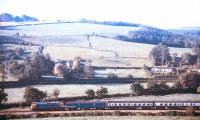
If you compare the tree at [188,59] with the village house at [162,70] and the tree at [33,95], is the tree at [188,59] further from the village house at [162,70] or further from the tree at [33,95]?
the tree at [33,95]

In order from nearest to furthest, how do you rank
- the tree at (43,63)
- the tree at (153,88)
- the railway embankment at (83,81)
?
1. the tree at (153,88)
2. the railway embankment at (83,81)
3. the tree at (43,63)

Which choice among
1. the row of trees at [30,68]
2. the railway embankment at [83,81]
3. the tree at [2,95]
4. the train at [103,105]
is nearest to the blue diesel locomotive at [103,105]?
the train at [103,105]

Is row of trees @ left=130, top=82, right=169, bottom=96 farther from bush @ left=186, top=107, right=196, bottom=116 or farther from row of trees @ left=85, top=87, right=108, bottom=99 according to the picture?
bush @ left=186, top=107, right=196, bottom=116

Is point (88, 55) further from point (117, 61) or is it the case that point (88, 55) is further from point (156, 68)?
point (156, 68)

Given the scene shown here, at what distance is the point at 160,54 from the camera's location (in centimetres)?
2278

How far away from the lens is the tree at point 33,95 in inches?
772

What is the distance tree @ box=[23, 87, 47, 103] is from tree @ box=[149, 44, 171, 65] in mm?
7308

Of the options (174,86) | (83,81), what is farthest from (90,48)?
(174,86)

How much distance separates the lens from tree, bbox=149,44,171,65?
75.2 feet

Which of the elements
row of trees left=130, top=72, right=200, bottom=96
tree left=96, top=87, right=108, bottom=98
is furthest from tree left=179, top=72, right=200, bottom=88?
tree left=96, top=87, right=108, bottom=98

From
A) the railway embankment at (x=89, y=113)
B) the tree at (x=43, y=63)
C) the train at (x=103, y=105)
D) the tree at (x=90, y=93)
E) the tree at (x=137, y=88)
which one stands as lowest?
the railway embankment at (x=89, y=113)

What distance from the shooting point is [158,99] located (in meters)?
20.7

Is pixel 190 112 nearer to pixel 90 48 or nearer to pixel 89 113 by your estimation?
pixel 89 113

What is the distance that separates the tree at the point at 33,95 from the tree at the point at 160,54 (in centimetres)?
731
